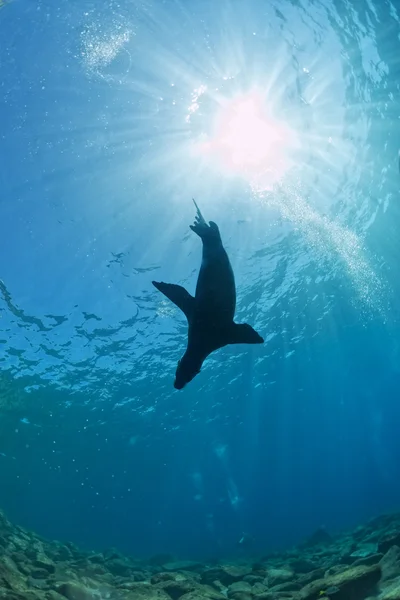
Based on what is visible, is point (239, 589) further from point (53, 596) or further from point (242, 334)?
point (242, 334)

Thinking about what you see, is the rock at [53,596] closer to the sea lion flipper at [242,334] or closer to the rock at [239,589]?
the rock at [239,589]

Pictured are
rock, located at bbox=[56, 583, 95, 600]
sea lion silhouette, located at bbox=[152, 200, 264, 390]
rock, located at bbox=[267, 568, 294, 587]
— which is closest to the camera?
sea lion silhouette, located at bbox=[152, 200, 264, 390]

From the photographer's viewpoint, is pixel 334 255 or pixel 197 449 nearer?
pixel 334 255

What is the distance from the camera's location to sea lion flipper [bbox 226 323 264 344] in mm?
4207

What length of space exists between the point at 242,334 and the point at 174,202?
1257 centimetres

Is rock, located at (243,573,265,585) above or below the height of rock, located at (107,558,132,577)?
below

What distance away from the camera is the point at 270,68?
13180mm

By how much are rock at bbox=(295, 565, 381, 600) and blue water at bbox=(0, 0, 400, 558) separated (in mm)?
13234

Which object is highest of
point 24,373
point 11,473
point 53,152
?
point 11,473

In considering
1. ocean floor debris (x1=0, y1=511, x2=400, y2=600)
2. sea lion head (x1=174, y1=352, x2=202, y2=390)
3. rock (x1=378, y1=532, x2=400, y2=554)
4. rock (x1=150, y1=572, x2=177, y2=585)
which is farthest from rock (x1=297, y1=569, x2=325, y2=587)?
sea lion head (x1=174, y1=352, x2=202, y2=390)

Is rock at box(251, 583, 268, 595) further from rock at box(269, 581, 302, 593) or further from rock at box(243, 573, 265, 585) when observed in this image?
rock at box(243, 573, 265, 585)

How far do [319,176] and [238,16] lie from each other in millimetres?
7772

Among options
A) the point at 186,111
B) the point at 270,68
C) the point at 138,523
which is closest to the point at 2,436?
the point at 186,111

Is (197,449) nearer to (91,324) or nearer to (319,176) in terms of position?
(91,324)
